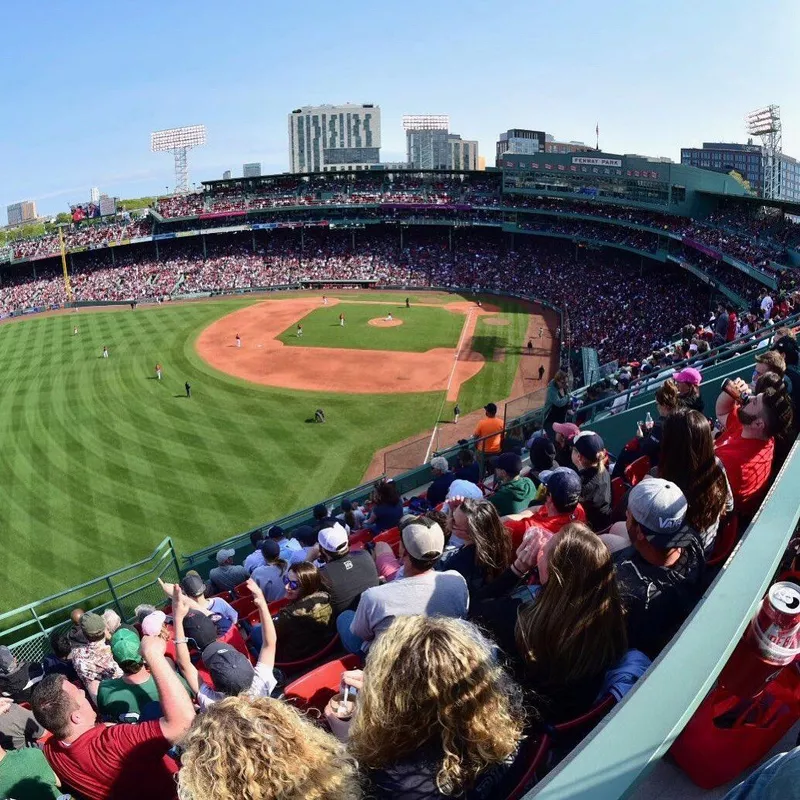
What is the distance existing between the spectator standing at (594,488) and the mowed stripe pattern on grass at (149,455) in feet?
52.1

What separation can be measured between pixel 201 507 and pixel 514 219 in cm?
4773

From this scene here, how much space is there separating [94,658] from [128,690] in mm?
1945

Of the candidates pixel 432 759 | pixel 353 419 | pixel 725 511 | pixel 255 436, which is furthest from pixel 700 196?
pixel 432 759

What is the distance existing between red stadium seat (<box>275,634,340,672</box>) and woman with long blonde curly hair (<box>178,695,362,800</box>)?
131 inches

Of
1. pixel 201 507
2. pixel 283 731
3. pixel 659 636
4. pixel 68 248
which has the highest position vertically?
pixel 68 248

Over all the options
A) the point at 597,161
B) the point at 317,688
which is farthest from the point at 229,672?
the point at 597,161

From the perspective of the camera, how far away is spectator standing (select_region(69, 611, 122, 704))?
6711 millimetres

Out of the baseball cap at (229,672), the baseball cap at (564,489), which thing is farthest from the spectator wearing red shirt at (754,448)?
the baseball cap at (229,672)

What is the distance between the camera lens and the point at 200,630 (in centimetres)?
601

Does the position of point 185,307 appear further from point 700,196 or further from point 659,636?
point 659,636

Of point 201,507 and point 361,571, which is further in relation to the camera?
point 201,507

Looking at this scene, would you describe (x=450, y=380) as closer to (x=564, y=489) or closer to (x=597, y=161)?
(x=564, y=489)

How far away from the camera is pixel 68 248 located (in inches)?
2482

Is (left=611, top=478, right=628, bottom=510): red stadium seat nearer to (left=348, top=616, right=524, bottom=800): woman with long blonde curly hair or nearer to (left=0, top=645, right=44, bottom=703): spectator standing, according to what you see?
(left=348, top=616, right=524, bottom=800): woman with long blonde curly hair
